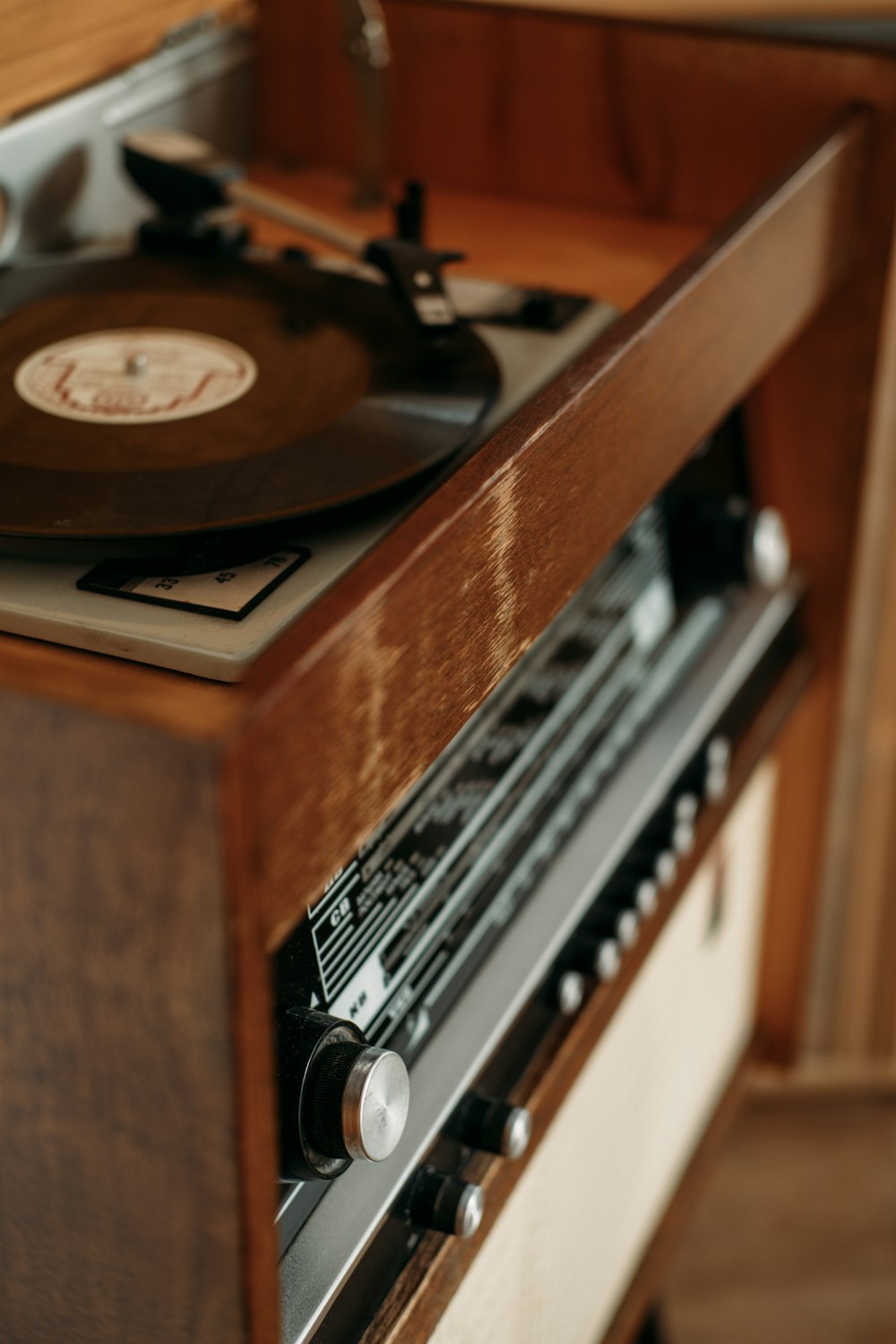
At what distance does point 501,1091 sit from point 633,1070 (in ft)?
1.05

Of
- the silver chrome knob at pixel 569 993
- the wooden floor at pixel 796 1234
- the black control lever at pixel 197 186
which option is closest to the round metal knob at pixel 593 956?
the silver chrome knob at pixel 569 993

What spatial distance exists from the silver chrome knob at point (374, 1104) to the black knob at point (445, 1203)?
0.32 ft

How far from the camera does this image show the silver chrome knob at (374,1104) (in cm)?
61

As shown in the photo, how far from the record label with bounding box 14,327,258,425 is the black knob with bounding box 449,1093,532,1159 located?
381 millimetres

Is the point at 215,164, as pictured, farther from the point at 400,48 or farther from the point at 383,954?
the point at 383,954

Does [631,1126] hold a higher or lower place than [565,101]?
lower

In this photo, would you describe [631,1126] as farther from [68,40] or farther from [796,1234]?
[68,40]

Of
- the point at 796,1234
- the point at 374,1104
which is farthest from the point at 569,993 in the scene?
the point at 796,1234

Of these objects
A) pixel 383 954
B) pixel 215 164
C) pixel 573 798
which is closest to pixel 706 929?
pixel 573 798

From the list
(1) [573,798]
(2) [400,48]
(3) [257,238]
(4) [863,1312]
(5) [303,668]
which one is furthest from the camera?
(4) [863,1312]

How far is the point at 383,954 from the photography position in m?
0.74

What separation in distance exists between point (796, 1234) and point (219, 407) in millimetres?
1156

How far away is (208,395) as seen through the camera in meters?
0.76

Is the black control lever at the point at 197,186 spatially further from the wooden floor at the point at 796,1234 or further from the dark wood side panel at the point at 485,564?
the wooden floor at the point at 796,1234
